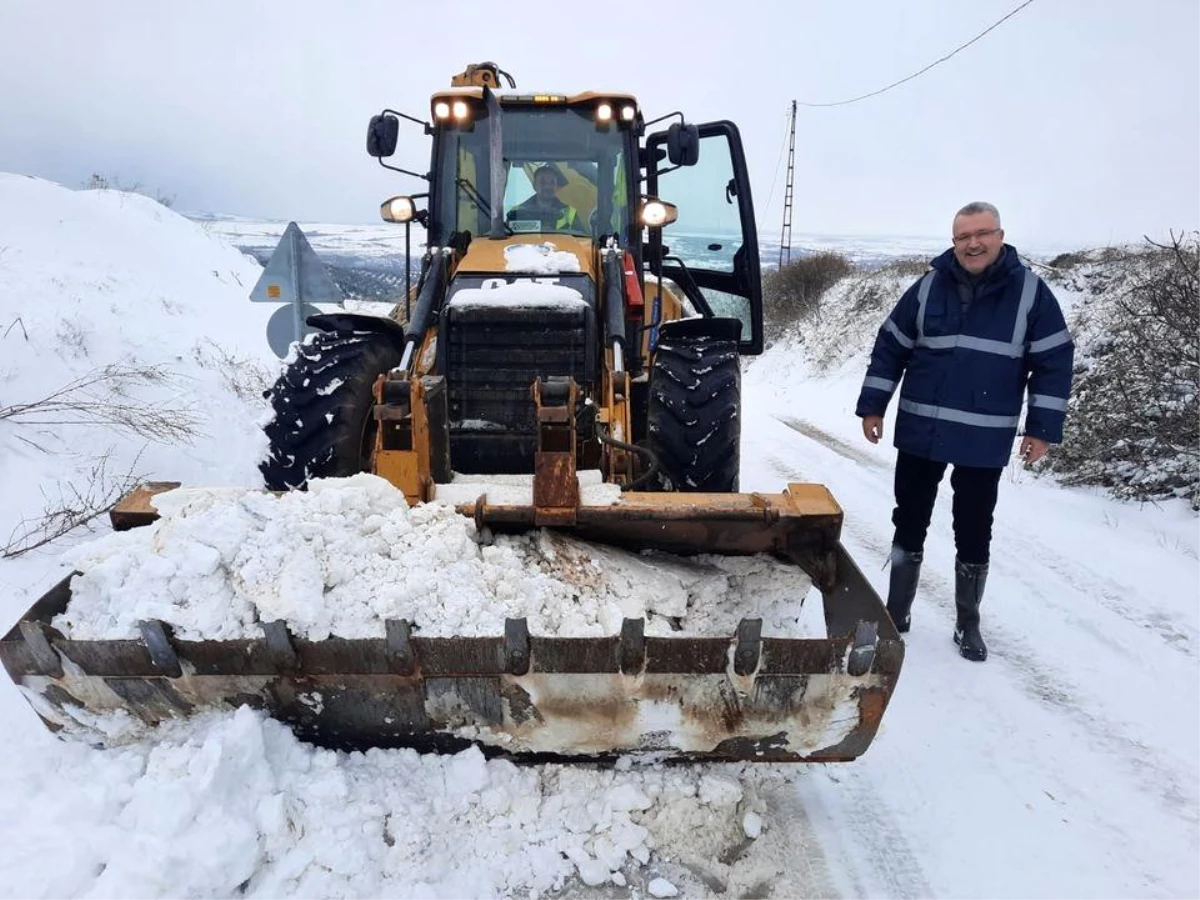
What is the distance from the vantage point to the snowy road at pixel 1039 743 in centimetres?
224

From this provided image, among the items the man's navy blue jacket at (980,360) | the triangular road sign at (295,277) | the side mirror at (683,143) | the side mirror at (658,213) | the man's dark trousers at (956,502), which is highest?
the side mirror at (683,143)

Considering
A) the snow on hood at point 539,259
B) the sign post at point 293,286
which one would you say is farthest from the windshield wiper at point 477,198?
the sign post at point 293,286

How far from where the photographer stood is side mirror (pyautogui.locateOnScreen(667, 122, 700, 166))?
13.9 feet

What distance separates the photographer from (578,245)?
13.5 ft

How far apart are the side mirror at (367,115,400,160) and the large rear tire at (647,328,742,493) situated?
6.94 ft

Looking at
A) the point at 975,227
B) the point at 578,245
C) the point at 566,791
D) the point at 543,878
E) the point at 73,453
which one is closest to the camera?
the point at 543,878

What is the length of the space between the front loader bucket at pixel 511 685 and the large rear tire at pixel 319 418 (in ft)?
4.56

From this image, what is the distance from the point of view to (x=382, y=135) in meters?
4.28

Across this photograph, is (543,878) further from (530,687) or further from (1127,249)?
(1127,249)

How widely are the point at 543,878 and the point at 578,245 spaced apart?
308 centimetres

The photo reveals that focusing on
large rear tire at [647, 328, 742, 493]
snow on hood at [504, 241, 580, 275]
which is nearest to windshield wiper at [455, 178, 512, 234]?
snow on hood at [504, 241, 580, 275]

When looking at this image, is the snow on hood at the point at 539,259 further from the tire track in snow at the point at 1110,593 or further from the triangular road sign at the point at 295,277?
the tire track in snow at the point at 1110,593

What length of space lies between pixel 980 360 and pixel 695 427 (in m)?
1.28

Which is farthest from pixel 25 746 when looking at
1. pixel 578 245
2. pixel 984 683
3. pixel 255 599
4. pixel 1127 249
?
pixel 1127 249
